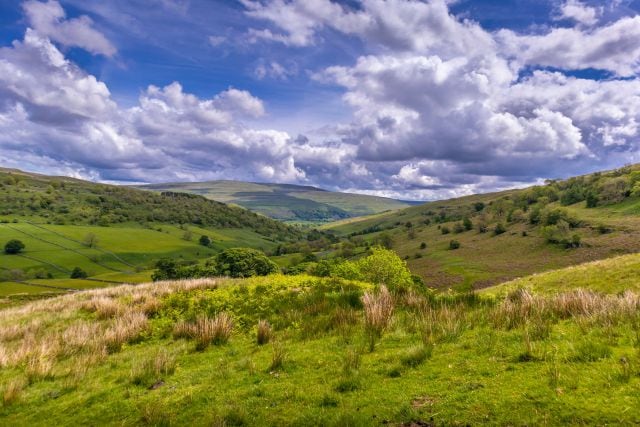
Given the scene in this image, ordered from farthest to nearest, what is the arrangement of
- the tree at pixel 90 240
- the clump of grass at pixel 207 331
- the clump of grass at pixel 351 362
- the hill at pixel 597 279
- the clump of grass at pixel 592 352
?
the tree at pixel 90 240
the hill at pixel 597 279
the clump of grass at pixel 207 331
the clump of grass at pixel 351 362
the clump of grass at pixel 592 352

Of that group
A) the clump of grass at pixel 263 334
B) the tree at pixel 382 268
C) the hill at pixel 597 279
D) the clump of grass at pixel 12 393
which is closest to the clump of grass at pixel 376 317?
the clump of grass at pixel 263 334

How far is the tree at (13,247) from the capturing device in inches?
6565

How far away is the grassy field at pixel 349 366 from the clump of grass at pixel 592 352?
0.08ft

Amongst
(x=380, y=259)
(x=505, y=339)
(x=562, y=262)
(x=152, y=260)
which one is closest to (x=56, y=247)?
(x=152, y=260)

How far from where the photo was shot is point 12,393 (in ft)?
29.5

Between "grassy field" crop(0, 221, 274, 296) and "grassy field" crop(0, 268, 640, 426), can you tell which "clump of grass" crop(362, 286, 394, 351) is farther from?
"grassy field" crop(0, 221, 274, 296)

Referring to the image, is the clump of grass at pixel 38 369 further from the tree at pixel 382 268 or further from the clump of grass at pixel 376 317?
the tree at pixel 382 268

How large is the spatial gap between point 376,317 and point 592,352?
5352mm

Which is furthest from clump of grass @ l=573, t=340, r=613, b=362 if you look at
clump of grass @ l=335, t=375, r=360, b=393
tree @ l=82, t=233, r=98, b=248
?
tree @ l=82, t=233, r=98, b=248

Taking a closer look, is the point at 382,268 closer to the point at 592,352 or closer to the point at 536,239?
the point at 592,352

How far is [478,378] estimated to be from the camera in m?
6.95

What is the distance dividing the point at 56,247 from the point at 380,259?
187397mm

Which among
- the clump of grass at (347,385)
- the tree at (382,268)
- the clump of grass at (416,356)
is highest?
the clump of grass at (416,356)

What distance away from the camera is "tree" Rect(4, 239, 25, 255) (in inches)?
6565
